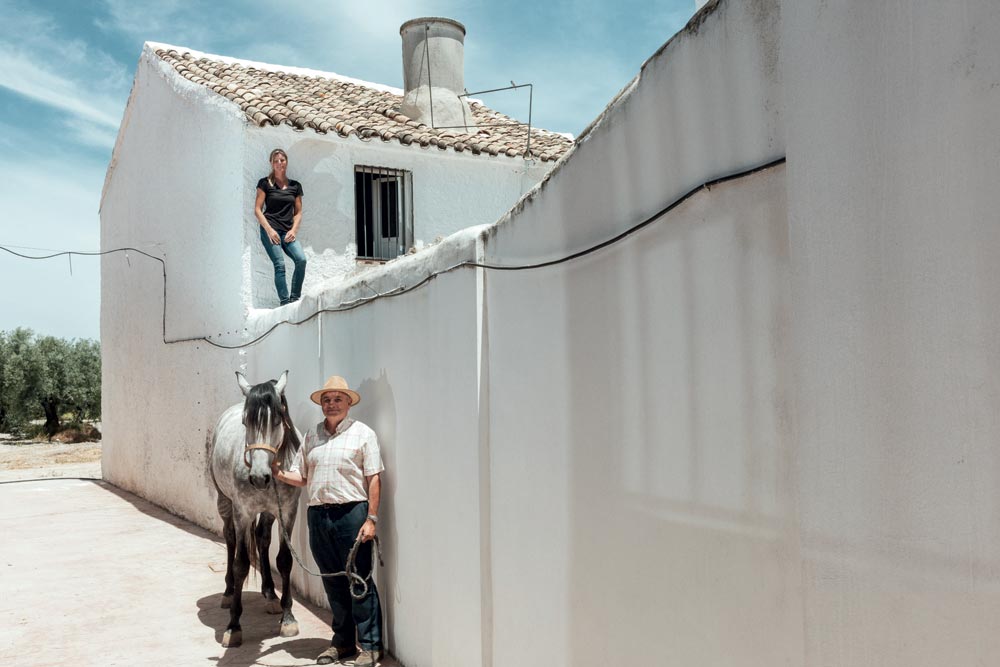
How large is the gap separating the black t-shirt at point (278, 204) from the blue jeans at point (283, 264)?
0.44 feet

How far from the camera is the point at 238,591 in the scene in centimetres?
638

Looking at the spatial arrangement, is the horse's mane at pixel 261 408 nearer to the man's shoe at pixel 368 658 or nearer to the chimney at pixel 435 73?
the man's shoe at pixel 368 658

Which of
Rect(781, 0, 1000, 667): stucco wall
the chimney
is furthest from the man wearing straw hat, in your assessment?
the chimney

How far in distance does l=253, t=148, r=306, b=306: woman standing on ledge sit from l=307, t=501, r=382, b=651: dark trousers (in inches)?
218

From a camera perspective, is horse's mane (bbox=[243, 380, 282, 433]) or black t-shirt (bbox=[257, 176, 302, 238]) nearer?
horse's mane (bbox=[243, 380, 282, 433])

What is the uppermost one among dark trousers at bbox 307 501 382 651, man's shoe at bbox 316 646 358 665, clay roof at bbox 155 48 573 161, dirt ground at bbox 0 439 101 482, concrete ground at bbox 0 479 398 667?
clay roof at bbox 155 48 573 161

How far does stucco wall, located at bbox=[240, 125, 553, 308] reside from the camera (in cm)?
1088

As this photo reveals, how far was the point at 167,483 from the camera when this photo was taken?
12875 mm

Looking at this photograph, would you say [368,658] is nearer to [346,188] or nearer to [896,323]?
[896,323]

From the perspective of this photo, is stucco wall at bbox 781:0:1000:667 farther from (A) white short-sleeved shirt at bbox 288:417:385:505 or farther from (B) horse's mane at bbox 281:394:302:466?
(B) horse's mane at bbox 281:394:302:466

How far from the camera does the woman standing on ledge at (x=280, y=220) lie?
10641mm

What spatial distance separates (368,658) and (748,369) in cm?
380

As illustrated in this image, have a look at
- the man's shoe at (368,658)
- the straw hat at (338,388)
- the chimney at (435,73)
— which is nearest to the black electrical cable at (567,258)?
the straw hat at (338,388)

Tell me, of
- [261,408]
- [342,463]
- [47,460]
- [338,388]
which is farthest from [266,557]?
[47,460]
